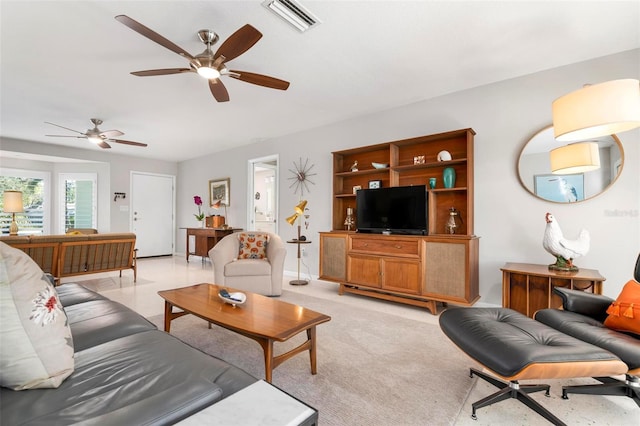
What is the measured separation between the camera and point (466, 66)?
2.76m

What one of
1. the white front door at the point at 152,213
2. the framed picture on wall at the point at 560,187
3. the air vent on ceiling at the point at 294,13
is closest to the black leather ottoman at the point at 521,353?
the framed picture on wall at the point at 560,187

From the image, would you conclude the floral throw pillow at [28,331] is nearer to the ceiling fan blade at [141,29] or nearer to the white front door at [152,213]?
the ceiling fan blade at [141,29]

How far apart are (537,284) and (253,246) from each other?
307cm

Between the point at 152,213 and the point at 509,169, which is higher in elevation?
the point at 509,169

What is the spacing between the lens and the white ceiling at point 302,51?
79.6 inches

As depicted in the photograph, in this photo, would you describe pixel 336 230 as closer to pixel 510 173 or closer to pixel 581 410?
pixel 510 173

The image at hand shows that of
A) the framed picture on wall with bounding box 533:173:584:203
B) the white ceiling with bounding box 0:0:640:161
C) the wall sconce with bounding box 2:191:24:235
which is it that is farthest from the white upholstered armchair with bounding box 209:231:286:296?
the wall sconce with bounding box 2:191:24:235

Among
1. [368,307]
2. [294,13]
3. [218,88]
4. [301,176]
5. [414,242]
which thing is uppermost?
[294,13]

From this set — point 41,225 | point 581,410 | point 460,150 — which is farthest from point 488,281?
point 41,225

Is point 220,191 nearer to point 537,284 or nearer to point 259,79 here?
point 259,79

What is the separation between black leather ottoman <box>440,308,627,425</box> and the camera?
1.24 metres

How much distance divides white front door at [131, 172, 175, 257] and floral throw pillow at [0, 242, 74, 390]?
268 inches

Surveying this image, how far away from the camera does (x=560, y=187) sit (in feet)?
9.02

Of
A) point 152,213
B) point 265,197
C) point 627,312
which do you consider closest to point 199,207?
point 152,213
